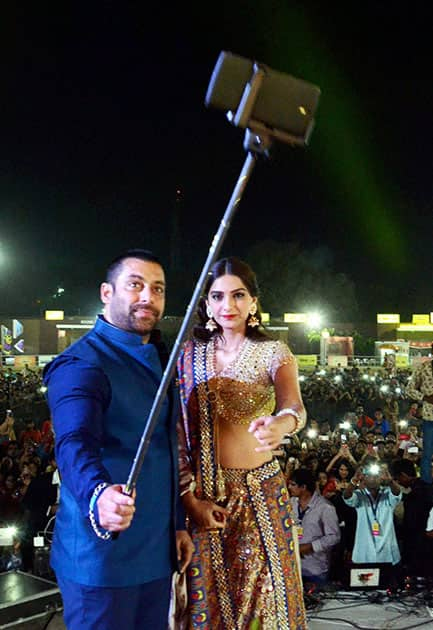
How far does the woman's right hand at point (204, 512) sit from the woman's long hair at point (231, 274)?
0.73 m

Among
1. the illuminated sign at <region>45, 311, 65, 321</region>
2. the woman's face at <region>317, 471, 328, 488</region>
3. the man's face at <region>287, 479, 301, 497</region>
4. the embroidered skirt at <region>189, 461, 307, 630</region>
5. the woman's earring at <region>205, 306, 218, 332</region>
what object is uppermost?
the illuminated sign at <region>45, 311, 65, 321</region>

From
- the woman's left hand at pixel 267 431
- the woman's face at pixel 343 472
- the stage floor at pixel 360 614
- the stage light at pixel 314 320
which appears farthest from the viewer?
the stage light at pixel 314 320

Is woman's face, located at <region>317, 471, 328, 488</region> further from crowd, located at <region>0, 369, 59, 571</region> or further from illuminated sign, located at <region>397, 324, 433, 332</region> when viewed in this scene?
illuminated sign, located at <region>397, 324, 433, 332</region>

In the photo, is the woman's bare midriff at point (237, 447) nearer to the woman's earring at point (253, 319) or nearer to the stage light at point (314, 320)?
the woman's earring at point (253, 319)

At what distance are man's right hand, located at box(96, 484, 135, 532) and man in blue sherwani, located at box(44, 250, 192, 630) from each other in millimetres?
12

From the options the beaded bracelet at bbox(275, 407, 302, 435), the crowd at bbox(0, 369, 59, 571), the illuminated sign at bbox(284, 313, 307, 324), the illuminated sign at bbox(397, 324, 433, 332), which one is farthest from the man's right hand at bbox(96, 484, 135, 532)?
the illuminated sign at bbox(397, 324, 433, 332)

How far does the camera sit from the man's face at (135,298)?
2008mm

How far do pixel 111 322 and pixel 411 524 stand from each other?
14.4ft

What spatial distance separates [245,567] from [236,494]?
31 centimetres

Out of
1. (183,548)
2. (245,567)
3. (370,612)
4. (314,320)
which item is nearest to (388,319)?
(314,320)

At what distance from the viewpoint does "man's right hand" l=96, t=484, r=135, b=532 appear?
5.06ft

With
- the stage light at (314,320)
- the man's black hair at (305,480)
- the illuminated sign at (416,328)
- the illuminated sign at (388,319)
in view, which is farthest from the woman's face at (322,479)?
the illuminated sign at (388,319)

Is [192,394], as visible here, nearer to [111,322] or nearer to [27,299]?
[111,322]

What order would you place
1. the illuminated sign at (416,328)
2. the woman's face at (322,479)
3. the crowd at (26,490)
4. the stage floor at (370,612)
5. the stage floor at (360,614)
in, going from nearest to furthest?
the stage floor at (360,614), the stage floor at (370,612), the crowd at (26,490), the woman's face at (322,479), the illuminated sign at (416,328)
